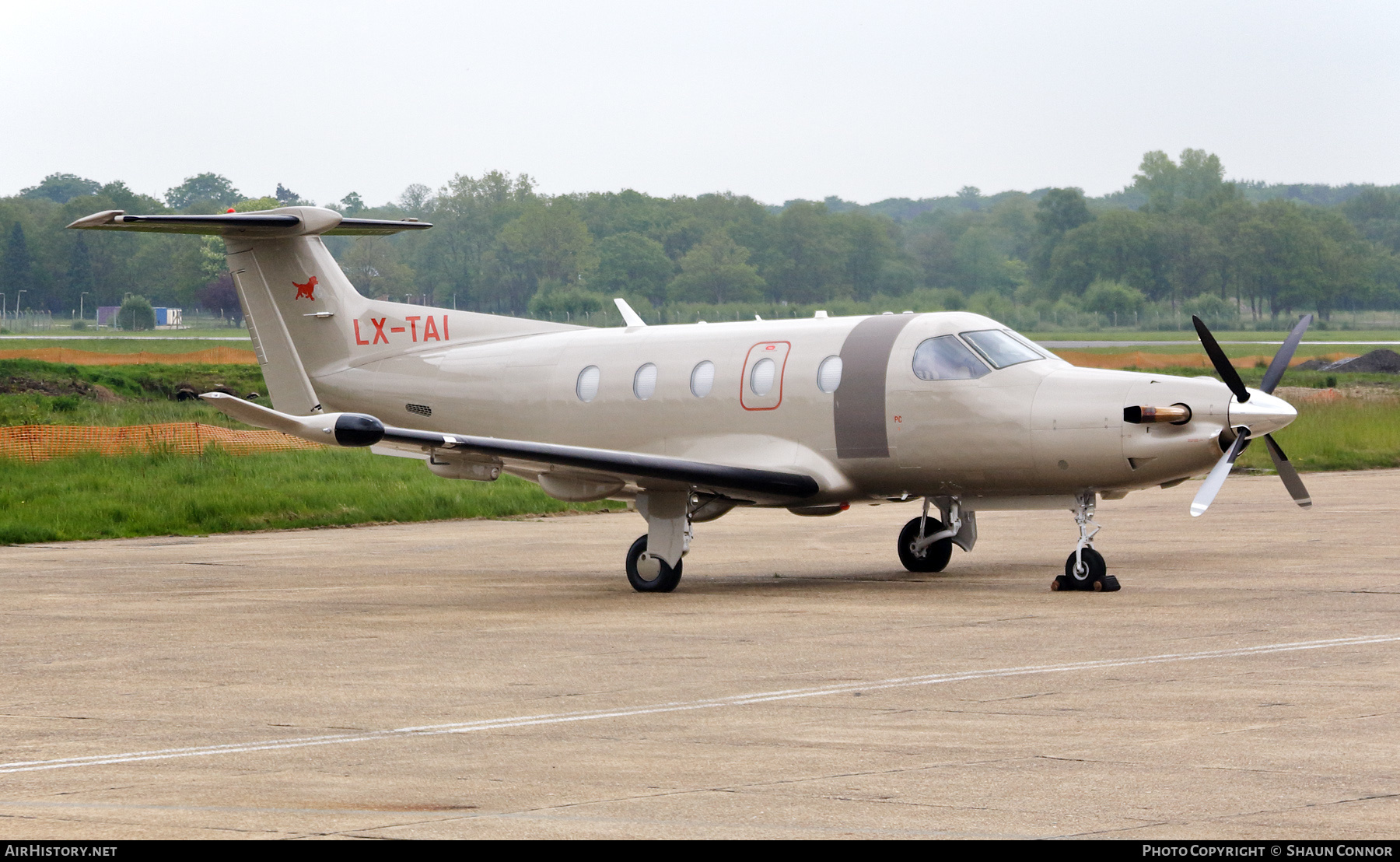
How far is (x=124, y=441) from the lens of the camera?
3062cm

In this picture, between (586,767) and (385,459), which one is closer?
(586,767)

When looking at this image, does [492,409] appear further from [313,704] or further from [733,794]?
[733,794]

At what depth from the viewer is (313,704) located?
10227mm

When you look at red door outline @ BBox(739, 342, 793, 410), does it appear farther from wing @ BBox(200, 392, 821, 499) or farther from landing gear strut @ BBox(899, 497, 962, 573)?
landing gear strut @ BBox(899, 497, 962, 573)

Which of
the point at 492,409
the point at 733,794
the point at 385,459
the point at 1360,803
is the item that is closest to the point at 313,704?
the point at 733,794

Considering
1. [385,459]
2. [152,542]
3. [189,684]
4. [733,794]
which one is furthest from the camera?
[385,459]

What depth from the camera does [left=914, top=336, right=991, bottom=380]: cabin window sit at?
54.5 ft

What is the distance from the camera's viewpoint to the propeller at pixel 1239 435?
50.3 feet

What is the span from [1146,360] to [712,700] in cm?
5514

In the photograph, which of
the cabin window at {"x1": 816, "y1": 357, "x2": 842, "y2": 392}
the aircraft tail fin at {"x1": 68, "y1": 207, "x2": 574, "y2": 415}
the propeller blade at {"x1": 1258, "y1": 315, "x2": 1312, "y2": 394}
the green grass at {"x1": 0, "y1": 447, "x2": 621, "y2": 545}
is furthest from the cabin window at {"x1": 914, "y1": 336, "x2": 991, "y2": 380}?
the green grass at {"x1": 0, "y1": 447, "x2": 621, "y2": 545}

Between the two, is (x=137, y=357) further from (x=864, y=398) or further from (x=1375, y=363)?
(x=864, y=398)

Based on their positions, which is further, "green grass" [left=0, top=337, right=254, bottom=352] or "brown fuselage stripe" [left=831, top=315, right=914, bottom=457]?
"green grass" [left=0, top=337, right=254, bottom=352]

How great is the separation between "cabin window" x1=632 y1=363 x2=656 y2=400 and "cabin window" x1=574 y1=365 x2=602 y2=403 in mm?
529
